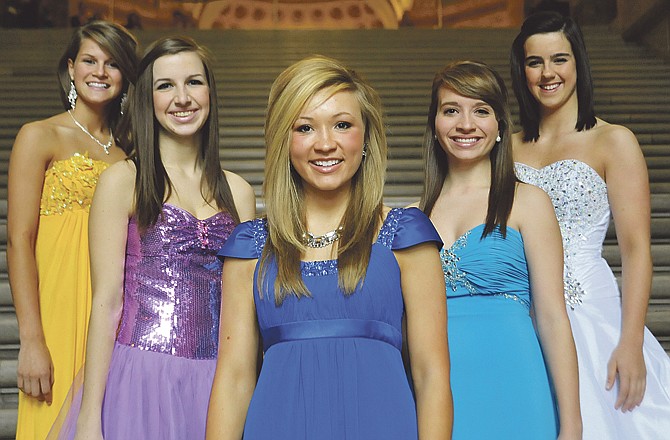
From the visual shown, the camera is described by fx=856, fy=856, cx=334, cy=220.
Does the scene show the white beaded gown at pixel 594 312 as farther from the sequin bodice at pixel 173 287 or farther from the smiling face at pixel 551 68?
the sequin bodice at pixel 173 287

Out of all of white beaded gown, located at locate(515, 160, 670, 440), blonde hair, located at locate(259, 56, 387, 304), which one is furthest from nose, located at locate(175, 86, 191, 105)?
white beaded gown, located at locate(515, 160, 670, 440)

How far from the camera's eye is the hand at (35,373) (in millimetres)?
3039

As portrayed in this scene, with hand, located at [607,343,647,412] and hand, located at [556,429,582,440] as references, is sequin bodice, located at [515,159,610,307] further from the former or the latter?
hand, located at [556,429,582,440]

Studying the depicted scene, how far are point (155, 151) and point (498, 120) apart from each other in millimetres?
1098

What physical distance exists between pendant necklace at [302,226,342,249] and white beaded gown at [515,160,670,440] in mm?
1237

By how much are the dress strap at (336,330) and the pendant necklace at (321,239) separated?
21 centimetres

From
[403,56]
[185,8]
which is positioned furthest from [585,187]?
[185,8]

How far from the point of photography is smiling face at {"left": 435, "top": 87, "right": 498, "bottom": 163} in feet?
8.89

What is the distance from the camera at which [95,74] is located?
11.3ft

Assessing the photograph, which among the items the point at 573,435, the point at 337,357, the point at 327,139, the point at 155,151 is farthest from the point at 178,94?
the point at 573,435

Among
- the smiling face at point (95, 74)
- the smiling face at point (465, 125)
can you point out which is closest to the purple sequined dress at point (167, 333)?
the smiling face at point (465, 125)

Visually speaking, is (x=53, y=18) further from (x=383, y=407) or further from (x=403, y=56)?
(x=383, y=407)

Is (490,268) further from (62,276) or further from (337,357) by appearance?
(62,276)

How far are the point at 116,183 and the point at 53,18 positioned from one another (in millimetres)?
14828
